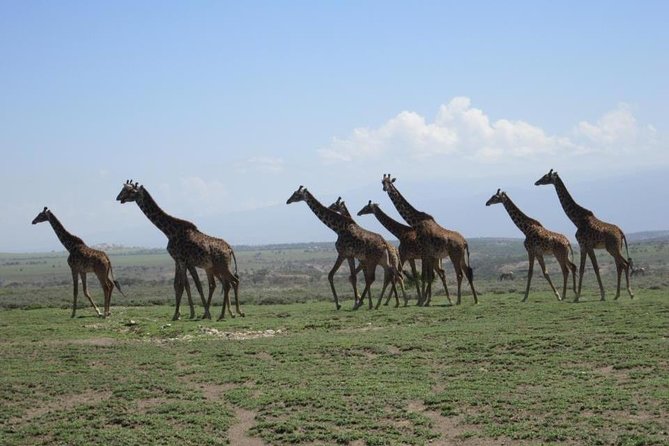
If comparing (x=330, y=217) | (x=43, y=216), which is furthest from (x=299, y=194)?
(x=43, y=216)

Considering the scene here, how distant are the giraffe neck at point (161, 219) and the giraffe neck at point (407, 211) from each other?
7.26m

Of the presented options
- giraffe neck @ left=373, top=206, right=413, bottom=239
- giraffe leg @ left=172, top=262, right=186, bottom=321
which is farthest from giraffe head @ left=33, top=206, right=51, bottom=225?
giraffe neck @ left=373, top=206, right=413, bottom=239

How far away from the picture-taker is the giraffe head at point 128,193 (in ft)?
74.6

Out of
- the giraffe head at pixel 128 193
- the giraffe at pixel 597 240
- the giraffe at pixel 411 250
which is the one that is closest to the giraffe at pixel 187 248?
the giraffe head at pixel 128 193

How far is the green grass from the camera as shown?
422 inches

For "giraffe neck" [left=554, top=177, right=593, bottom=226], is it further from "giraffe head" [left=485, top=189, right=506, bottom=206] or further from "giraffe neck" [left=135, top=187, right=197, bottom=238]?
"giraffe neck" [left=135, top=187, right=197, bottom=238]

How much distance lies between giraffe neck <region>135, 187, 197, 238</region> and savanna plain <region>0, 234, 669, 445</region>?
2.70 metres

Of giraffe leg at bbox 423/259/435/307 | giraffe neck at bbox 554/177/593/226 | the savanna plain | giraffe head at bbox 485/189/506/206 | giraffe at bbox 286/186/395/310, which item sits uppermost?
giraffe head at bbox 485/189/506/206

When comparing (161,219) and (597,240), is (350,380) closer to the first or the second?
(161,219)

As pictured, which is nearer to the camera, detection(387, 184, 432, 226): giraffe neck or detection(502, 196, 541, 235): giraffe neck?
detection(502, 196, 541, 235): giraffe neck

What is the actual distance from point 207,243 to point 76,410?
1016cm

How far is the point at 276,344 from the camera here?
16.7 metres

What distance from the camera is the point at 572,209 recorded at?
24.6 metres

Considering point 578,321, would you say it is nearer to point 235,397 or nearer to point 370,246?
point 370,246
